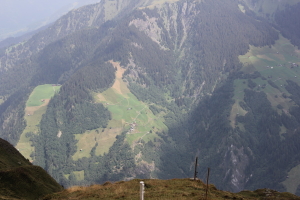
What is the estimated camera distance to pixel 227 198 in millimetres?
56781

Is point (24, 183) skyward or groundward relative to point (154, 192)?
skyward

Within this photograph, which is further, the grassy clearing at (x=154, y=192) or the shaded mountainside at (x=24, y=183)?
the shaded mountainside at (x=24, y=183)

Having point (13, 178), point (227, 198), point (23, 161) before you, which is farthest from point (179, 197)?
point (23, 161)

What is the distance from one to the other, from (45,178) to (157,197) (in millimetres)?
34002

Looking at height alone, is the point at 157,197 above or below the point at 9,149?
below

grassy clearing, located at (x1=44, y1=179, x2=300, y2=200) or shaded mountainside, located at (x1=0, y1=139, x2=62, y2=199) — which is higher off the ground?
shaded mountainside, located at (x1=0, y1=139, x2=62, y2=199)

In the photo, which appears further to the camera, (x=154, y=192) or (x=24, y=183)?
(x=24, y=183)

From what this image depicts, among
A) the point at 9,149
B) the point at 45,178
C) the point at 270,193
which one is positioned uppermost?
the point at 9,149

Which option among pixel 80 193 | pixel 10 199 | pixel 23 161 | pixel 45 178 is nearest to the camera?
pixel 10 199

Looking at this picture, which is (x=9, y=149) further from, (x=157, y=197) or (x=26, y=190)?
(x=157, y=197)

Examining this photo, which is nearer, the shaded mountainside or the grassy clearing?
the grassy clearing

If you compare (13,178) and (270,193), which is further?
(270,193)

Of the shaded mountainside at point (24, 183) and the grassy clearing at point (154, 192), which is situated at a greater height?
the shaded mountainside at point (24, 183)

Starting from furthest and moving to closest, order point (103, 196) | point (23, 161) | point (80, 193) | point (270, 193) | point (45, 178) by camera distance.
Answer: point (23, 161) < point (270, 193) < point (45, 178) < point (80, 193) < point (103, 196)
